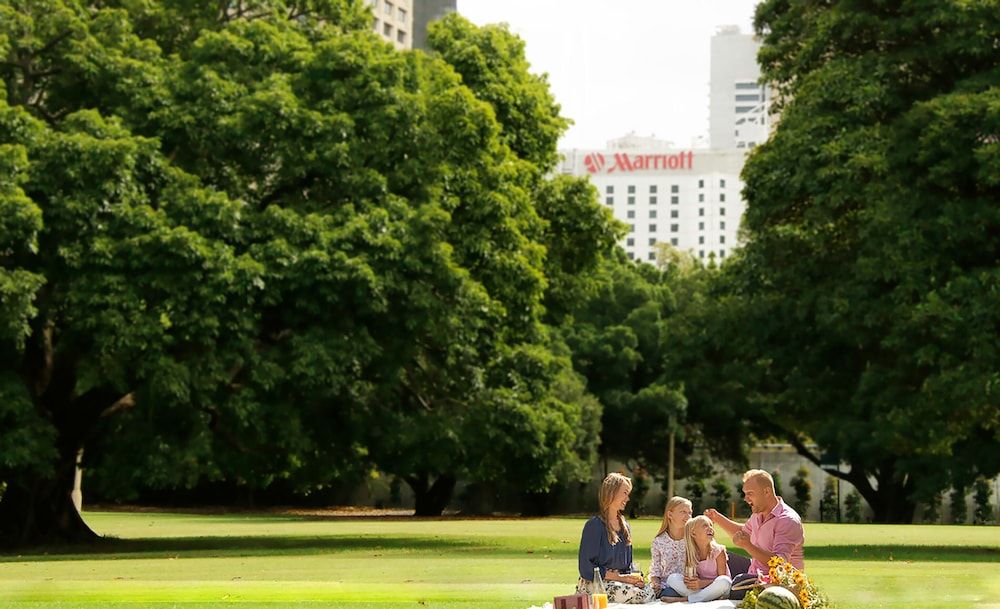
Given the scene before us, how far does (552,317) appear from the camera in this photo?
3912 centimetres

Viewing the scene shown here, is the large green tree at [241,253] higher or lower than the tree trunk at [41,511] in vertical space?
higher

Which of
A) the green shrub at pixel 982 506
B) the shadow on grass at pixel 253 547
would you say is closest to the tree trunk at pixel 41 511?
the shadow on grass at pixel 253 547

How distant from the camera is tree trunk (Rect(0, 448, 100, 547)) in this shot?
3089cm

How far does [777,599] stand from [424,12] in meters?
142

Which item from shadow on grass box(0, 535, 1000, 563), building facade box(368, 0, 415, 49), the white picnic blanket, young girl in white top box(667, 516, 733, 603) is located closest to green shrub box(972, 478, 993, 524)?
shadow on grass box(0, 535, 1000, 563)

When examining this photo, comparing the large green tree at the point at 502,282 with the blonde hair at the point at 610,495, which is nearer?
the blonde hair at the point at 610,495

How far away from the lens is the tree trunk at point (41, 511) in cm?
3089

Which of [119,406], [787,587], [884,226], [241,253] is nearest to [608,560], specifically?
[787,587]

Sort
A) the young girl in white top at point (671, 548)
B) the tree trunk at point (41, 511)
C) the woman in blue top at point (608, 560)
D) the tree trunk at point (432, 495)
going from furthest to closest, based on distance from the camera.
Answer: the tree trunk at point (432, 495) < the tree trunk at point (41, 511) < the young girl in white top at point (671, 548) < the woman in blue top at point (608, 560)

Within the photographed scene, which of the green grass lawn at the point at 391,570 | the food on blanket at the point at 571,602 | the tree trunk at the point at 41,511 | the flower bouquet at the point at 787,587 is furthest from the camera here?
the tree trunk at the point at 41,511

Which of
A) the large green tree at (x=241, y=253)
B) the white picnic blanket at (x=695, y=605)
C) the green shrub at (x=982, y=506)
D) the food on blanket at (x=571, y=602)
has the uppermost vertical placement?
the large green tree at (x=241, y=253)

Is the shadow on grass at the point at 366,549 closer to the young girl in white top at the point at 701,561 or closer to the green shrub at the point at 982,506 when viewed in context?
the young girl in white top at the point at 701,561

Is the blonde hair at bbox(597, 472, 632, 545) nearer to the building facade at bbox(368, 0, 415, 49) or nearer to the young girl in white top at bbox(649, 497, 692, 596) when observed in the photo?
the young girl in white top at bbox(649, 497, 692, 596)

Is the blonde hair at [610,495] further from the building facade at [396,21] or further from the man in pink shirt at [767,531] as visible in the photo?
the building facade at [396,21]
